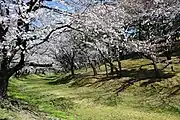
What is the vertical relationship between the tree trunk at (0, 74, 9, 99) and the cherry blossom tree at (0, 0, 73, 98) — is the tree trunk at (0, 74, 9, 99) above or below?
below

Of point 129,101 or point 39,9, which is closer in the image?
point 39,9

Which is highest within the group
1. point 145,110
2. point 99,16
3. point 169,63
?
point 99,16

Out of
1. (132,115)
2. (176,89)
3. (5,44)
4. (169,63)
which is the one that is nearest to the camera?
(5,44)

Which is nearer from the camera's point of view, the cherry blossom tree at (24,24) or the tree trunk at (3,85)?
the cherry blossom tree at (24,24)

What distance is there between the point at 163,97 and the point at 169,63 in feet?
44.8

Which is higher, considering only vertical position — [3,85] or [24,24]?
[24,24]

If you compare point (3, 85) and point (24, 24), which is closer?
point (24, 24)

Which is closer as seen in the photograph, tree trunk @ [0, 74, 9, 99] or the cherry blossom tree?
the cherry blossom tree

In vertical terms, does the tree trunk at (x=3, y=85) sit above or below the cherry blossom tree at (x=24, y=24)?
below

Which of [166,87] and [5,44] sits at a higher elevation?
[5,44]

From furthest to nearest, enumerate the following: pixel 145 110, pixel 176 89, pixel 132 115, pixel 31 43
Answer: pixel 176 89, pixel 145 110, pixel 132 115, pixel 31 43

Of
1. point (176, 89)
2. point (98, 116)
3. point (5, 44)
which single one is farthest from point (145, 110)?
point (5, 44)

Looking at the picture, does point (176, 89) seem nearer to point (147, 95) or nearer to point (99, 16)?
point (147, 95)

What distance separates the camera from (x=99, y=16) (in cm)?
1427
